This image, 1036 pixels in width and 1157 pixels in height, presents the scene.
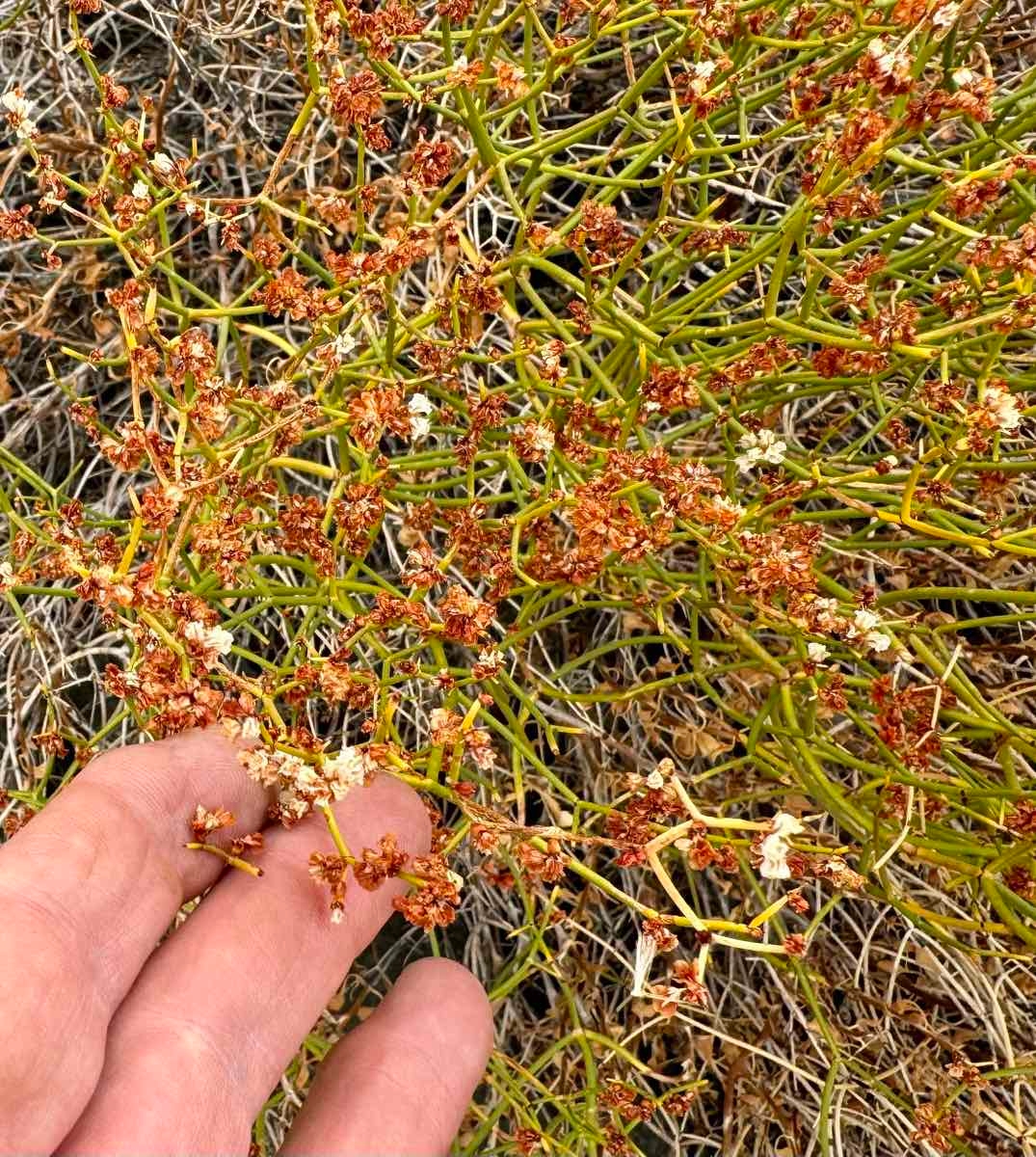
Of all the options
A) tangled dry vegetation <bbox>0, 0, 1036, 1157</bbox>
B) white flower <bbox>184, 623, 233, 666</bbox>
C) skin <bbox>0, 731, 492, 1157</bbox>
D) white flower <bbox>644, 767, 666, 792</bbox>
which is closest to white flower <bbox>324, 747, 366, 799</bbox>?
tangled dry vegetation <bbox>0, 0, 1036, 1157</bbox>

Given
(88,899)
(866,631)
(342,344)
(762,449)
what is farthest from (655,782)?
(88,899)

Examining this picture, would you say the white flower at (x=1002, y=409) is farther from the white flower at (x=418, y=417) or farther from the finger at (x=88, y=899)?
the finger at (x=88, y=899)

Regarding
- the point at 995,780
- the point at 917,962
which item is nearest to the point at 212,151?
the point at 995,780

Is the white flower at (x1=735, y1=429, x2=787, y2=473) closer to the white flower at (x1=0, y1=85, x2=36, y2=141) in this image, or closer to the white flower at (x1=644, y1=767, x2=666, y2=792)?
the white flower at (x1=644, y1=767, x2=666, y2=792)

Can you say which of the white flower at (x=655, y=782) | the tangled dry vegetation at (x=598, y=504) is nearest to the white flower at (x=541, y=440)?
the tangled dry vegetation at (x=598, y=504)

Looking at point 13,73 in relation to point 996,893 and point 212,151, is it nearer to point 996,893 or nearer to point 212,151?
point 212,151

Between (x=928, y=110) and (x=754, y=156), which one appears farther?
(x=754, y=156)

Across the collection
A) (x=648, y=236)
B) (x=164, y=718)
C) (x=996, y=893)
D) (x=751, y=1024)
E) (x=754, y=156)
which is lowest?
(x=751, y=1024)

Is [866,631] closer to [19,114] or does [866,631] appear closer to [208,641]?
[208,641]
